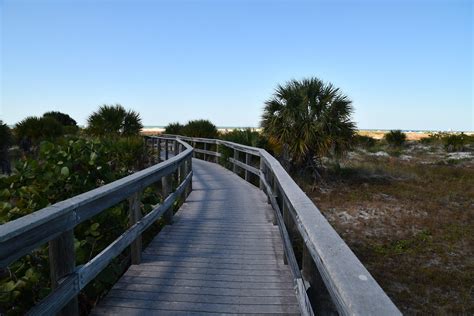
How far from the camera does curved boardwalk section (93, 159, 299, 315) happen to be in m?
2.93

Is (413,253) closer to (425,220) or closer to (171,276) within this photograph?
(425,220)

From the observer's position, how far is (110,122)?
1775 cm

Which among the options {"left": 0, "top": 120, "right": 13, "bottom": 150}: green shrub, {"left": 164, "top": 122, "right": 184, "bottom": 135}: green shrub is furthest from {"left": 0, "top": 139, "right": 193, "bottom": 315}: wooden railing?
{"left": 164, "top": 122, "right": 184, "bottom": 135}: green shrub

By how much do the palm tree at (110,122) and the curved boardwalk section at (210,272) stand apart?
1305 centimetres

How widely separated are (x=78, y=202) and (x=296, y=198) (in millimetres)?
1597

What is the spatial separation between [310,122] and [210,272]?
34.8 feet

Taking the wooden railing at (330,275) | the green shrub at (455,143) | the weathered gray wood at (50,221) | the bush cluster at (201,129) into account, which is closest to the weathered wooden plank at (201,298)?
the wooden railing at (330,275)

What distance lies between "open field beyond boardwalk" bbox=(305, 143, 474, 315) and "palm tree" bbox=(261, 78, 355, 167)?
1481mm

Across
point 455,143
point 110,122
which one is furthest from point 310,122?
point 455,143

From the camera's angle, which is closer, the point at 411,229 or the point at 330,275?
the point at 330,275

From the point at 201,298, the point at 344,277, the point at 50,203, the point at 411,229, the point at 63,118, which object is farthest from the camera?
the point at 63,118

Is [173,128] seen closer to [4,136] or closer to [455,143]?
[4,136]

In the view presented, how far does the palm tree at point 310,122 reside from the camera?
13141 mm

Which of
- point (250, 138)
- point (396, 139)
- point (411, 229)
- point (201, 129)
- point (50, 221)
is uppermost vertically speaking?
point (201, 129)
